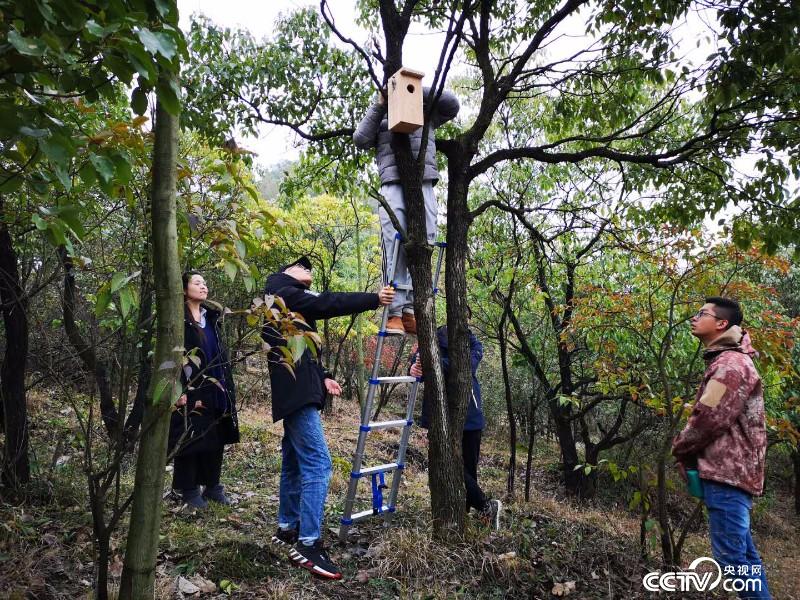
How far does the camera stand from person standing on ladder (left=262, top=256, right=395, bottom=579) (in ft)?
11.3

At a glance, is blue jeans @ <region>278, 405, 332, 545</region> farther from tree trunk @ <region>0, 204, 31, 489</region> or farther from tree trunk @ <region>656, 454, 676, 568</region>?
tree trunk @ <region>656, 454, 676, 568</region>

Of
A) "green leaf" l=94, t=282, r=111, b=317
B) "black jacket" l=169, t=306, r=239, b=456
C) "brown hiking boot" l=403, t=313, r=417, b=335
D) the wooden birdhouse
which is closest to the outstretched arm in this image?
the wooden birdhouse

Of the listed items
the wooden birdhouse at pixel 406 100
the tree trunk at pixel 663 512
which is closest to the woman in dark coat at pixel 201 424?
the wooden birdhouse at pixel 406 100

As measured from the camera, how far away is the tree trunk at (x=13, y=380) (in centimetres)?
387

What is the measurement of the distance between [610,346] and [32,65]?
7313 mm

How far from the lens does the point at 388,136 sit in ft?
13.5

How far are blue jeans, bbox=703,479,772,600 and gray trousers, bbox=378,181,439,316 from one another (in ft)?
7.86

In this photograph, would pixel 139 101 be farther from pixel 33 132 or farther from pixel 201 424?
pixel 201 424

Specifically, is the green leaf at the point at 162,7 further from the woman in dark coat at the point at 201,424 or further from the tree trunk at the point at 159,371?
the woman in dark coat at the point at 201,424

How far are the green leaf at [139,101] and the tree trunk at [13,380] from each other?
9.50ft

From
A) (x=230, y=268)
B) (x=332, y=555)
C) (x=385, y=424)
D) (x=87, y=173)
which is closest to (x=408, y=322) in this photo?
(x=385, y=424)

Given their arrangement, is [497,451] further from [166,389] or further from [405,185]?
[166,389]

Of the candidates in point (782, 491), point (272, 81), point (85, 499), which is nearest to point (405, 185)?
point (272, 81)

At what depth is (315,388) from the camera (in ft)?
11.7
